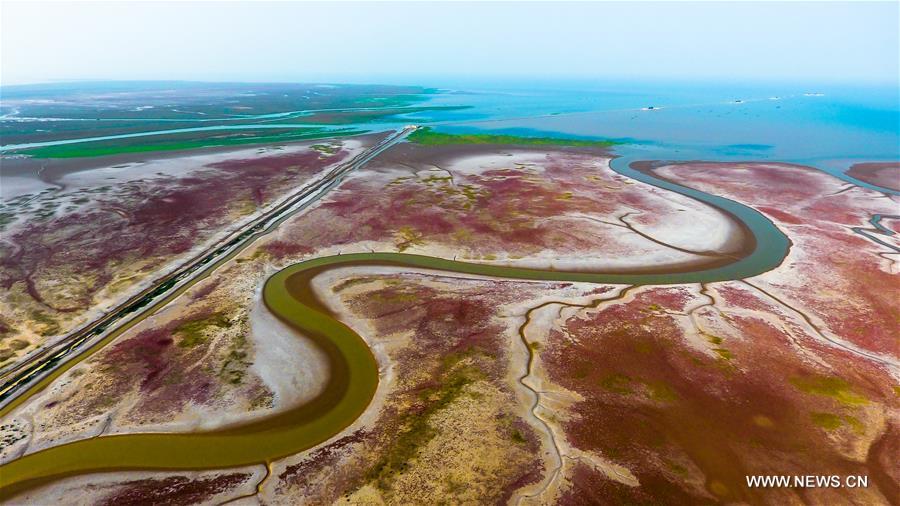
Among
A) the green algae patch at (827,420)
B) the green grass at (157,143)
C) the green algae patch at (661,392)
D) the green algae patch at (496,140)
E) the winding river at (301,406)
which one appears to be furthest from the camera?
the green algae patch at (496,140)

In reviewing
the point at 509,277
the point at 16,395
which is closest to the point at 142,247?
the point at 16,395

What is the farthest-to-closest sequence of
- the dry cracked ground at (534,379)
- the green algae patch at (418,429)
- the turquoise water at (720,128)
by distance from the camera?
the turquoise water at (720,128) < the green algae patch at (418,429) < the dry cracked ground at (534,379)

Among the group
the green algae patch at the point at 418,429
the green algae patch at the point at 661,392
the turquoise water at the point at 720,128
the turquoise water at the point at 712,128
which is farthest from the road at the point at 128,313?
the turquoise water at the point at 720,128

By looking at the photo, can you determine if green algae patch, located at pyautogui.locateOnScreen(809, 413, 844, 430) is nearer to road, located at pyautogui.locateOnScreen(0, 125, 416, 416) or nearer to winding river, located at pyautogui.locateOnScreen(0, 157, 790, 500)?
winding river, located at pyautogui.locateOnScreen(0, 157, 790, 500)

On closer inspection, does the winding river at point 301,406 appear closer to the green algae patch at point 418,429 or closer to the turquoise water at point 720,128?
the green algae patch at point 418,429

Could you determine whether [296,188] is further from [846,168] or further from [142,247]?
[846,168]

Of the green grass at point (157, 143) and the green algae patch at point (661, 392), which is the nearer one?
the green algae patch at point (661, 392)

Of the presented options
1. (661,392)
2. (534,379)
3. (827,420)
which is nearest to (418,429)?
(534,379)

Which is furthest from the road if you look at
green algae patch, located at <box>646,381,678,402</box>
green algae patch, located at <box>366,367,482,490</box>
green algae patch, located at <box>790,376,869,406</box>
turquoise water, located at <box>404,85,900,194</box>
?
turquoise water, located at <box>404,85,900,194</box>
